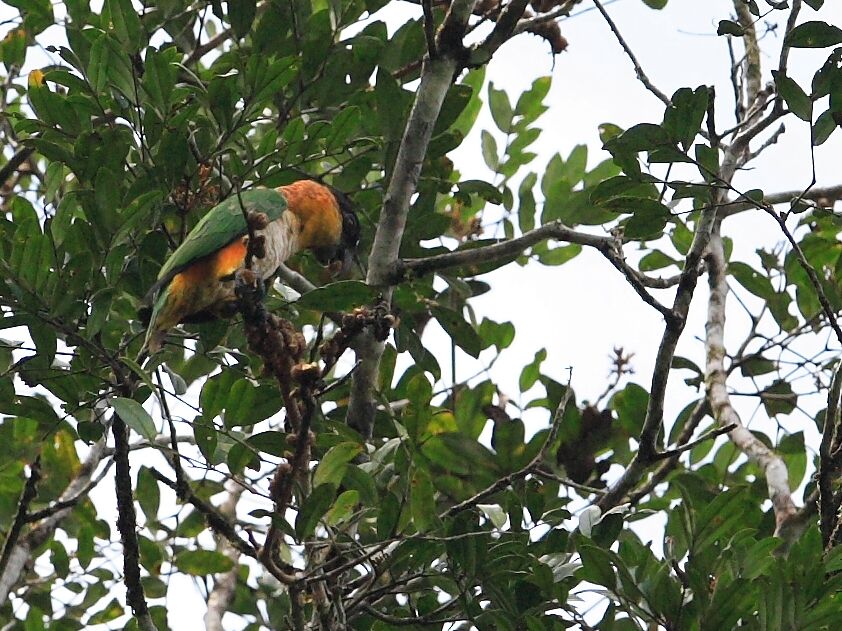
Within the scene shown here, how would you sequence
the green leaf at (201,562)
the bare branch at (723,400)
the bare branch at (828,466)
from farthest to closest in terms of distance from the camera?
the green leaf at (201,562) < the bare branch at (723,400) < the bare branch at (828,466)

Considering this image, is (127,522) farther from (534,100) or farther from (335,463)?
(534,100)

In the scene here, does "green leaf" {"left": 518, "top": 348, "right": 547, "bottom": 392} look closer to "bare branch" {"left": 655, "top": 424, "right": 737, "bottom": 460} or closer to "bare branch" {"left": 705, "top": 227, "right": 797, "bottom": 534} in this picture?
"bare branch" {"left": 705, "top": 227, "right": 797, "bottom": 534}

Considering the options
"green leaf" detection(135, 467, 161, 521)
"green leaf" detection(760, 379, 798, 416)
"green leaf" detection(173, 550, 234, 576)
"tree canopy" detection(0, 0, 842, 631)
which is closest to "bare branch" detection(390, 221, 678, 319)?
"tree canopy" detection(0, 0, 842, 631)

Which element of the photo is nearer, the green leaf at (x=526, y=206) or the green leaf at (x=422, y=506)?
the green leaf at (x=422, y=506)

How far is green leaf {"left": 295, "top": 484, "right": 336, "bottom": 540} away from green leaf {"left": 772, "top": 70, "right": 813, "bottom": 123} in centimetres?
150

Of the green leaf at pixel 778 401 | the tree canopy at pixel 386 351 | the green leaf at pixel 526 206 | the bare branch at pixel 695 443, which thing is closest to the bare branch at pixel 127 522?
the tree canopy at pixel 386 351

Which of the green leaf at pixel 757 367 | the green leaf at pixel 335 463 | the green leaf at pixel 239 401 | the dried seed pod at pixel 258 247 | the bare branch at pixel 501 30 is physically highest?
the bare branch at pixel 501 30

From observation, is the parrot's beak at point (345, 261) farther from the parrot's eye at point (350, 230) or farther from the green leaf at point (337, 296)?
the green leaf at point (337, 296)

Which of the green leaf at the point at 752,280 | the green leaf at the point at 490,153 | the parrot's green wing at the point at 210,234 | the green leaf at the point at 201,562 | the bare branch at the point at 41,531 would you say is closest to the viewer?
the parrot's green wing at the point at 210,234

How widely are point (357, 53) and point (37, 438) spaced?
2.16 m

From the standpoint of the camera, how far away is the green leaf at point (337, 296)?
10.6 feet

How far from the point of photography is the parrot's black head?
4.84 metres

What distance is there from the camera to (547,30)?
15.6 ft

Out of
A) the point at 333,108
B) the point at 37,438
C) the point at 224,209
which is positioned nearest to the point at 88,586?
the point at 37,438
